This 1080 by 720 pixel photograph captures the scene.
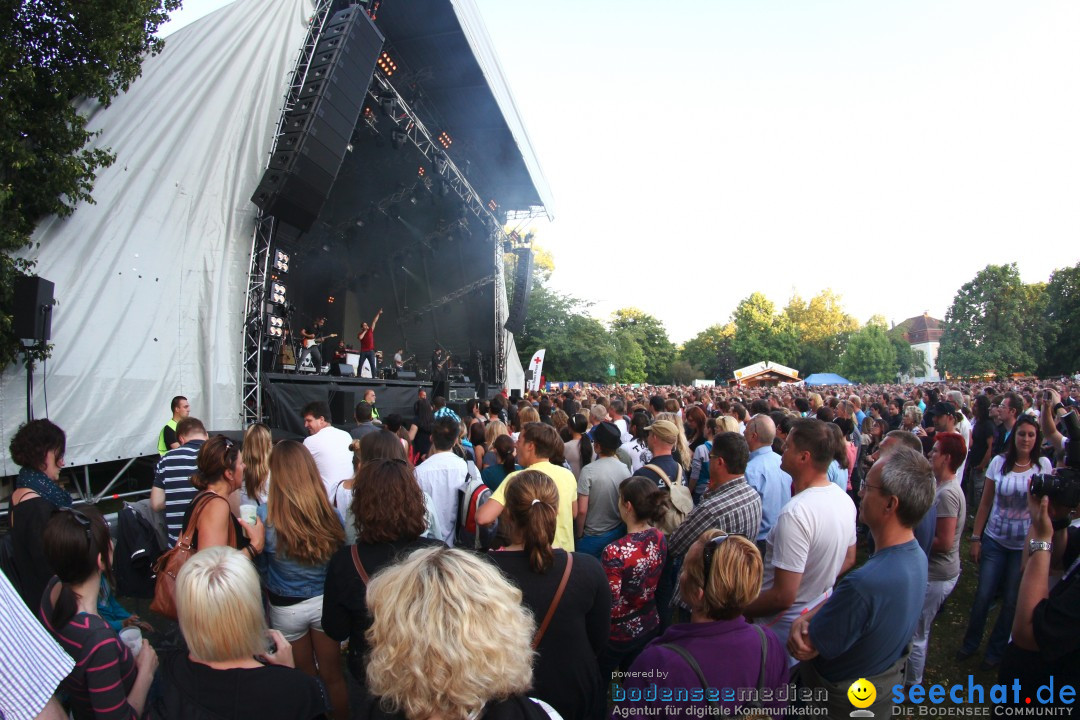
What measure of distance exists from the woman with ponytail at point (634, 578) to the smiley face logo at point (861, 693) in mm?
920

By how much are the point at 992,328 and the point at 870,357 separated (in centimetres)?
1410

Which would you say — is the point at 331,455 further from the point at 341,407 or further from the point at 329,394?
the point at 341,407

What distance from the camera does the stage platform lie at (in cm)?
868

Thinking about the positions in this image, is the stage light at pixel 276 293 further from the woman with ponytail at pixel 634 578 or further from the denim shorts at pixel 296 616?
the woman with ponytail at pixel 634 578

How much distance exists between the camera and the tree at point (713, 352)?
215ft

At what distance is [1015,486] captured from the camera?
4051 millimetres

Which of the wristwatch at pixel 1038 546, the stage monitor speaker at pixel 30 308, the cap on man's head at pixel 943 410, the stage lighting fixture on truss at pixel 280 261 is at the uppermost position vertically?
the stage lighting fixture on truss at pixel 280 261

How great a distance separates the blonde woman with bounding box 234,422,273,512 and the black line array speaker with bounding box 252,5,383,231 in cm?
571

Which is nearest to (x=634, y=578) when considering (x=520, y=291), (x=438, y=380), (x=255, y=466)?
(x=255, y=466)

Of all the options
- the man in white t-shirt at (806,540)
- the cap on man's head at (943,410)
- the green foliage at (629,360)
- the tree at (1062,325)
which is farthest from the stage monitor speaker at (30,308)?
the tree at (1062,325)

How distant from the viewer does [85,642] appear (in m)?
1.85

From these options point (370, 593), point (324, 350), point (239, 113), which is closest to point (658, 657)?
point (370, 593)

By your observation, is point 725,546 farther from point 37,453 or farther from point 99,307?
point 99,307

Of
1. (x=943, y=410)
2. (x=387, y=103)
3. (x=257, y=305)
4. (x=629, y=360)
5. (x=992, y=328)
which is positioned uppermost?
(x=387, y=103)
